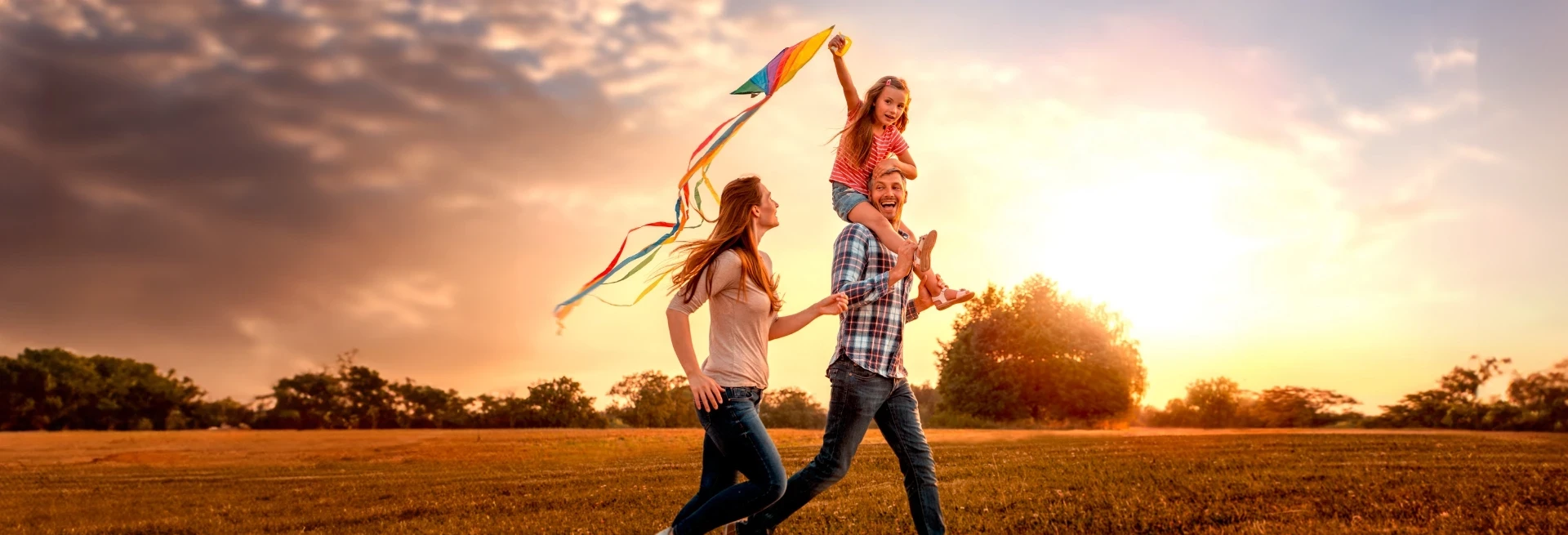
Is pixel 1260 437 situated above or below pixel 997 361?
below

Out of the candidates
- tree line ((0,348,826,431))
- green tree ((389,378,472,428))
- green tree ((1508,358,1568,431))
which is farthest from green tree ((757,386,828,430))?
green tree ((1508,358,1568,431))

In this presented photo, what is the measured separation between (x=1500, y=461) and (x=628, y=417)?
22.0 meters

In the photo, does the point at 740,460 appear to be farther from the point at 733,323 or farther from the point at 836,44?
the point at 836,44

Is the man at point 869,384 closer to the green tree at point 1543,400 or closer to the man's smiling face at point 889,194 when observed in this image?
the man's smiling face at point 889,194

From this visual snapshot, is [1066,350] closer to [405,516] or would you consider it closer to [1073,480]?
[1073,480]

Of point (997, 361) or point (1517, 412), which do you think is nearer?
point (1517, 412)

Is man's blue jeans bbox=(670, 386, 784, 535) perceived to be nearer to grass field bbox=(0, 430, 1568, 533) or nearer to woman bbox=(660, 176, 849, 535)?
woman bbox=(660, 176, 849, 535)

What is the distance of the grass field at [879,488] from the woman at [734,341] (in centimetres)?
285

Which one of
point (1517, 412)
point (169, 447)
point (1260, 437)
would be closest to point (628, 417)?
point (169, 447)

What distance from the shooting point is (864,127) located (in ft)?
23.0

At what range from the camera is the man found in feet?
19.4

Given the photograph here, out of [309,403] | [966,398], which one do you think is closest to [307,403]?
[309,403]

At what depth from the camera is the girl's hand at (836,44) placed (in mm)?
7332

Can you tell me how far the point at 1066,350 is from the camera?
140 ft
